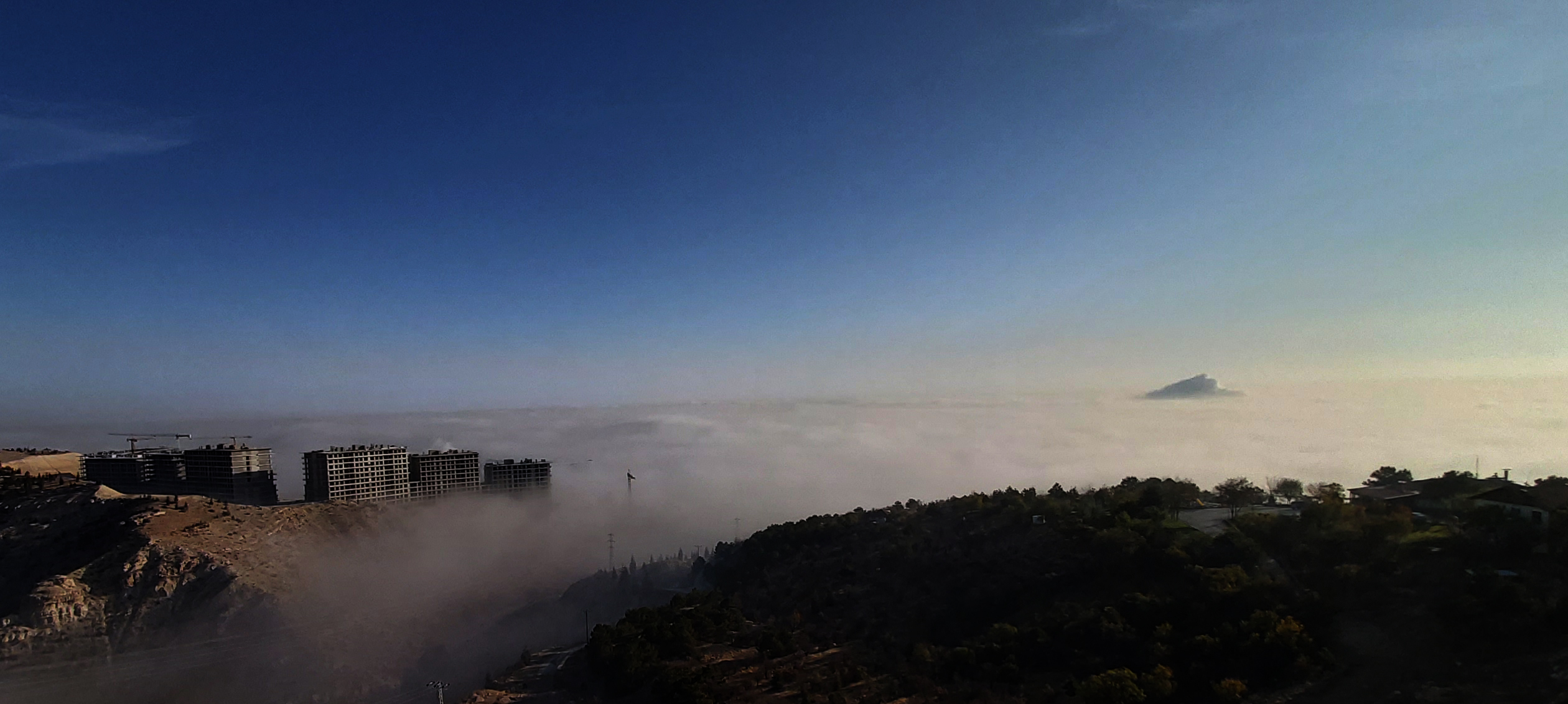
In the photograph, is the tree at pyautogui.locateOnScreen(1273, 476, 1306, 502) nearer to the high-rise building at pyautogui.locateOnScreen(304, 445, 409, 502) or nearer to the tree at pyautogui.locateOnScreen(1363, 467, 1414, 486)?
the tree at pyautogui.locateOnScreen(1363, 467, 1414, 486)

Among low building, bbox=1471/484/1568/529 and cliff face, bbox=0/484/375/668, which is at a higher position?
low building, bbox=1471/484/1568/529

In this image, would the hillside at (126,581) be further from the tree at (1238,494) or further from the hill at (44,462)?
the tree at (1238,494)

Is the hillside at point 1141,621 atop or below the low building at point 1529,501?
below

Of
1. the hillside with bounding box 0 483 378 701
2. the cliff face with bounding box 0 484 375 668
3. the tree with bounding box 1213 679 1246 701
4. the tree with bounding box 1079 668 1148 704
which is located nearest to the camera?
the tree with bounding box 1213 679 1246 701

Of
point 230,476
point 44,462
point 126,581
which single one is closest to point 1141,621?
point 126,581

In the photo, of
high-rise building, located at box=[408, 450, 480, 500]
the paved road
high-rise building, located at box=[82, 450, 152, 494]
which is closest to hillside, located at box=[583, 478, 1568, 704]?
the paved road

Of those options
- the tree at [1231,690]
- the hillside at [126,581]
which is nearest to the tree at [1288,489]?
the tree at [1231,690]

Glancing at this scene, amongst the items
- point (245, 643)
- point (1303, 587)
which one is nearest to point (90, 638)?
point (245, 643)

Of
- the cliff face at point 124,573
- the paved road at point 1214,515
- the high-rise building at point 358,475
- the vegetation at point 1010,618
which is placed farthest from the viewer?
the high-rise building at point 358,475

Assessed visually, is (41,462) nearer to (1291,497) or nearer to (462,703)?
(462,703)
